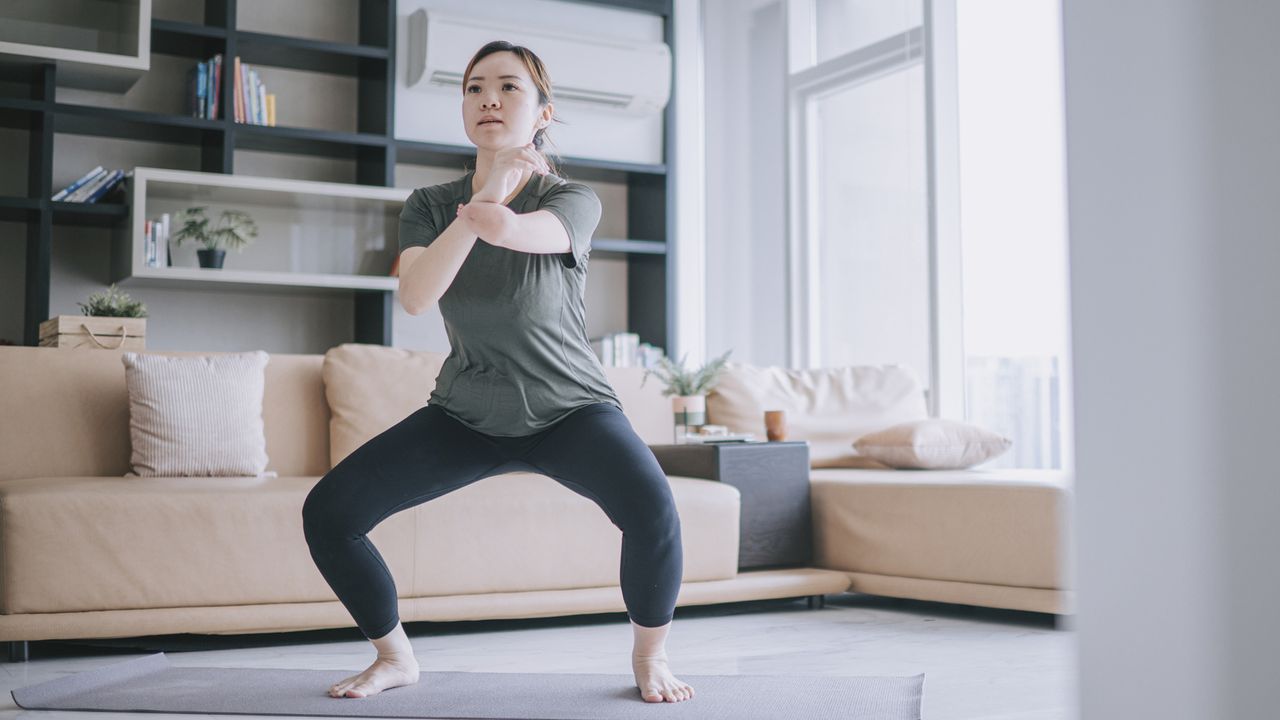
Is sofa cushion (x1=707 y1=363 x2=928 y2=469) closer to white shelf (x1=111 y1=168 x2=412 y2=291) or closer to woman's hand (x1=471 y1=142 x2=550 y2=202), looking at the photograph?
white shelf (x1=111 y1=168 x2=412 y2=291)

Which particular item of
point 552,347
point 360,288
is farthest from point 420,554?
point 360,288

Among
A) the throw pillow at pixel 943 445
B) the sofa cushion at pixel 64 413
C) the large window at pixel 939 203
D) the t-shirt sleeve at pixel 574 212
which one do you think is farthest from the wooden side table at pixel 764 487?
the t-shirt sleeve at pixel 574 212

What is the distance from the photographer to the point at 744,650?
2.74m

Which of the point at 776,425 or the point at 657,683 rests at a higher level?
the point at 776,425

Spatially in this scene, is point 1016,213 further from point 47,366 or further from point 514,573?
point 47,366

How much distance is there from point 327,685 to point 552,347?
808 mm

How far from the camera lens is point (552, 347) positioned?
2045 millimetres

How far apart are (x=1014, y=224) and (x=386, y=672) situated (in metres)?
3.35

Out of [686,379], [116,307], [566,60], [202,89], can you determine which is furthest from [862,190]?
[116,307]

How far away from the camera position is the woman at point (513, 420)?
6.52 feet

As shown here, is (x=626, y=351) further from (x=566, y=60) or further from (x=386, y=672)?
(x=386, y=672)

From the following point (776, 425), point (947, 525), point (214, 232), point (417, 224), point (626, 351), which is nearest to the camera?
point (417, 224)

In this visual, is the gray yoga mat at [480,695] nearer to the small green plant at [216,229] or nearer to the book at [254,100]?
the small green plant at [216,229]

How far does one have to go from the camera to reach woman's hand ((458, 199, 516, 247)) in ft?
5.96
